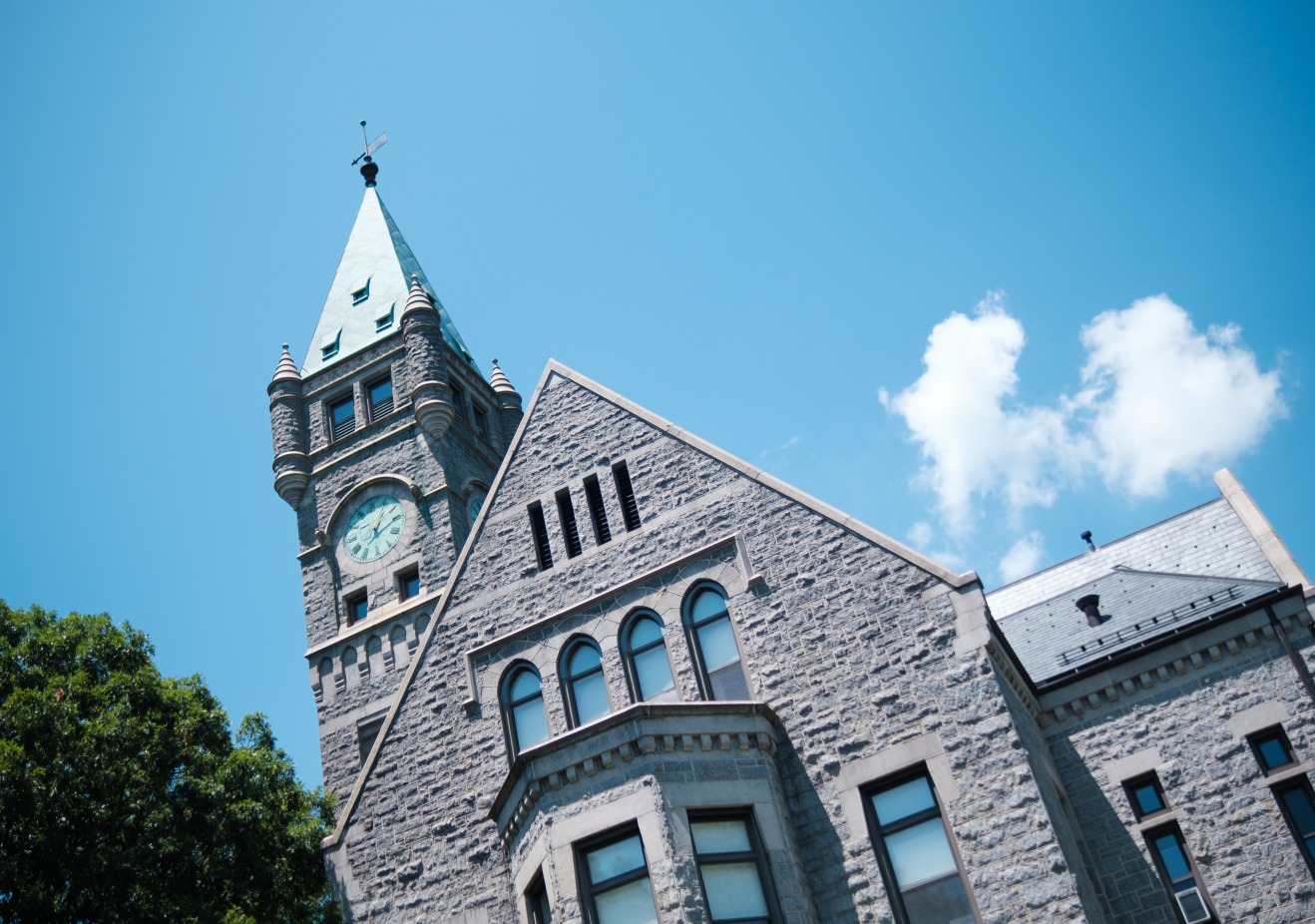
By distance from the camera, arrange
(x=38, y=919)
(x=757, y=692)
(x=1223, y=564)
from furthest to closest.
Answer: (x=1223, y=564)
(x=38, y=919)
(x=757, y=692)

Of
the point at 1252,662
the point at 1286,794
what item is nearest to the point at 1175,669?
the point at 1252,662

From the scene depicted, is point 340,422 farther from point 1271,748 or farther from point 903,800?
point 1271,748

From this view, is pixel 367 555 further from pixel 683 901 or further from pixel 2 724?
pixel 683 901

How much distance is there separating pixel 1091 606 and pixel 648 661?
315 inches

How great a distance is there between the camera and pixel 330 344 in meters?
39.7

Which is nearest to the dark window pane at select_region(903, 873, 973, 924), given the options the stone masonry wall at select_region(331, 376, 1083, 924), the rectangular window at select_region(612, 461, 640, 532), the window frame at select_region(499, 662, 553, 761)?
the stone masonry wall at select_region(331, 376, 1083, 924)

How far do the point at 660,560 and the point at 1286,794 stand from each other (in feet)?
28.2

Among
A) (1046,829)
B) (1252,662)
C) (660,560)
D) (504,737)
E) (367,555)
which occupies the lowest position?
A: (1046,829)

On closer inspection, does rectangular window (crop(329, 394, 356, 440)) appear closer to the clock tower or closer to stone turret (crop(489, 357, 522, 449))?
the clock tower

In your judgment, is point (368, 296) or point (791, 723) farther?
point (368, 296)

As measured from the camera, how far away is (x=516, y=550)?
18.6 m

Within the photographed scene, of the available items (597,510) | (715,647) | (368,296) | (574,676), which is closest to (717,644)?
(715,647)

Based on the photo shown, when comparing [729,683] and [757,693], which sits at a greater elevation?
[729,683]

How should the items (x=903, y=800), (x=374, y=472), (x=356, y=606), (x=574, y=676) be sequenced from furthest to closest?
(x=374, y=472) → (x=356, y=606) → (x=574, y=676) → (x=903, y=800)
